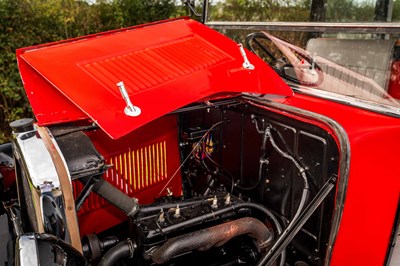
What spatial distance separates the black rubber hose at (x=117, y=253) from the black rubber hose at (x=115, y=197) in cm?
13

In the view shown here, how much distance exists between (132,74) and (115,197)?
53cm

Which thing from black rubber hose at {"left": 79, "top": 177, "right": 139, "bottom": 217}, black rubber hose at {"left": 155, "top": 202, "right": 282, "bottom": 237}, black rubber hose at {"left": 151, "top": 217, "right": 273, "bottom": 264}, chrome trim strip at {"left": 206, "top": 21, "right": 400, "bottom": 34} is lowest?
black rubber hose at {"left": 151, "top": 217, "right": 273, "bottom": 264}

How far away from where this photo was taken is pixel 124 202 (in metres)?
1.63

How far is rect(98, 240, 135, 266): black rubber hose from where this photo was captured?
1.58 meters

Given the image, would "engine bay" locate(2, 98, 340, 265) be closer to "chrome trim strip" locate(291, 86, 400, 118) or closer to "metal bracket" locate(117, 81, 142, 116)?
"metal bracket" locate(117, 81, 142, 116)

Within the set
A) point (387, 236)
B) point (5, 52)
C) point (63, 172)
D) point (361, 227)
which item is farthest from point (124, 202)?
point (5, 52)

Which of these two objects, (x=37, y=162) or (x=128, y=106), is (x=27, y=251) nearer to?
(x=37, y=162)

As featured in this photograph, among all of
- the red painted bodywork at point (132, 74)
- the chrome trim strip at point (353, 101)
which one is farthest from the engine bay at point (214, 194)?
the chrome trim strip at point (353, 101)

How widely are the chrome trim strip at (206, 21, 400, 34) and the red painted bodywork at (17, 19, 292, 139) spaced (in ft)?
0.91

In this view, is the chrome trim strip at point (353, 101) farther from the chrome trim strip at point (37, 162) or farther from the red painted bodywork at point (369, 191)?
the chrome trim strip at point (37, 162)

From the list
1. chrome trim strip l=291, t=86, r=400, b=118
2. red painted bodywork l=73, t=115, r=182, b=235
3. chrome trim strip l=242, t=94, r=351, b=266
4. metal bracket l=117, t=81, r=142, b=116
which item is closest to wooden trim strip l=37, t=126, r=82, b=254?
metal bracket l=117, t=81, r=142, b=116

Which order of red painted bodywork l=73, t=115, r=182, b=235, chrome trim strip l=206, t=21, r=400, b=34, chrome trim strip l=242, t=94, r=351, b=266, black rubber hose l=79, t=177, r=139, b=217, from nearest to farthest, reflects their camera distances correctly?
chrome trim strip l=242, t=94, r=351, b=266 < black rubber hose l=79, t=177, r=139, b=217 < chrome trim strip l=206, t=21, r=400, b=34 < red painted bodywork l=73, t=115, r=182, b=235

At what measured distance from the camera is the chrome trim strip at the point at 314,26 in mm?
1686

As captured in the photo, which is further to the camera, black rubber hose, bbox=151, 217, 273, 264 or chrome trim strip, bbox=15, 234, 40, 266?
black rubber hose, bbox=151, 217, 273, 264
